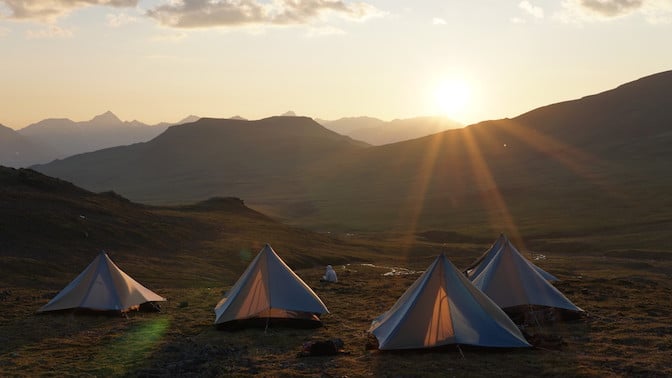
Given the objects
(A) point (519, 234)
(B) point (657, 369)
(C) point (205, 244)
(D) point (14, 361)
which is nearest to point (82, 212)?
(C) point (205, 244)

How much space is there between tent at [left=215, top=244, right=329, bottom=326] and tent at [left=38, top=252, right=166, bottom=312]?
457 centimetres

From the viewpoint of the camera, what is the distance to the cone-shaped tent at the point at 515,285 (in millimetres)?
24281

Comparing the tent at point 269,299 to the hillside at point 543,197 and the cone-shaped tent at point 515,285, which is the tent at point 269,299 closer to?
the cone-shaped tent at point 515,285

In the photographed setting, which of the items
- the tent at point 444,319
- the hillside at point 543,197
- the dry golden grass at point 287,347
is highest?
the hillside at point 543,197

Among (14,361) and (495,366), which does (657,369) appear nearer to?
(495,366)

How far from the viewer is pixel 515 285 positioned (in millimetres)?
24812

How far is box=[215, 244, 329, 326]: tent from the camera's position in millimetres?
23625

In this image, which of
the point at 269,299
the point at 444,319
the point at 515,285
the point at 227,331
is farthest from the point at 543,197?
the point at 444,319

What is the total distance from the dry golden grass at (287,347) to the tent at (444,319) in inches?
13.4

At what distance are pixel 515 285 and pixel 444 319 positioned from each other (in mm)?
6747

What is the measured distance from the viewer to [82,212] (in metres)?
56.9

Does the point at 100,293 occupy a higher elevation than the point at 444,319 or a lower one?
higher

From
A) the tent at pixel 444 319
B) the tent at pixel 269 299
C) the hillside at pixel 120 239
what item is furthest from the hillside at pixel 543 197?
the tent at pixel 444 319

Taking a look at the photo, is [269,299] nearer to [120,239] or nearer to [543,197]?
[120,239]
